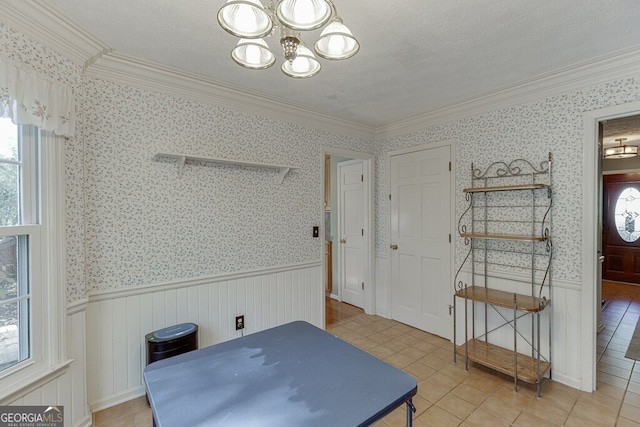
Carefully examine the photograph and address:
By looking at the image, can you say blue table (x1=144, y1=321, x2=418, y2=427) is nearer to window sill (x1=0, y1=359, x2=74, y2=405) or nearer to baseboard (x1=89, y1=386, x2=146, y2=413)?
window sill (x1=0, y1=359, x2=74, y2=405)

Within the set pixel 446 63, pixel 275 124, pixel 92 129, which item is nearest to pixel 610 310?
pixel 446 63

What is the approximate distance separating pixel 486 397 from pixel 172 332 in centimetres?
235

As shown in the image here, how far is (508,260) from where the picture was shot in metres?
2.61

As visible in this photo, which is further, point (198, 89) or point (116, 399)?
point (198, 89)

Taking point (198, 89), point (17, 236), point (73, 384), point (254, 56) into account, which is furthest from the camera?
point (198, 89)

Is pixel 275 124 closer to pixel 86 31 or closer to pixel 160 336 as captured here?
pixel 86 31

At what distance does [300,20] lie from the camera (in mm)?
1046

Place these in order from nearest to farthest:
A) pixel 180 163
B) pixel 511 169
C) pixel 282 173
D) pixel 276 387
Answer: pixel 276 387
pixel 180 163
pixel 511 169
pixel 282 173

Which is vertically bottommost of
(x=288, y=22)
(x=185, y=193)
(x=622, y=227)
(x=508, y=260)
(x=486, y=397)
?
(x=486, y=397)

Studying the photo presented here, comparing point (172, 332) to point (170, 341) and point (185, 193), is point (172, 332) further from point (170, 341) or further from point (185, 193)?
point (185, 193)

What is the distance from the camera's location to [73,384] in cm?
178

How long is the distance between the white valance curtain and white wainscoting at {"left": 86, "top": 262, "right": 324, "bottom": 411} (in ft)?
3.71

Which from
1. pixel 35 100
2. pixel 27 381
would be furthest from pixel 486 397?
pixel 35 100

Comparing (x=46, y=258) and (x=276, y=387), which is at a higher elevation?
(x=46, y=258)
